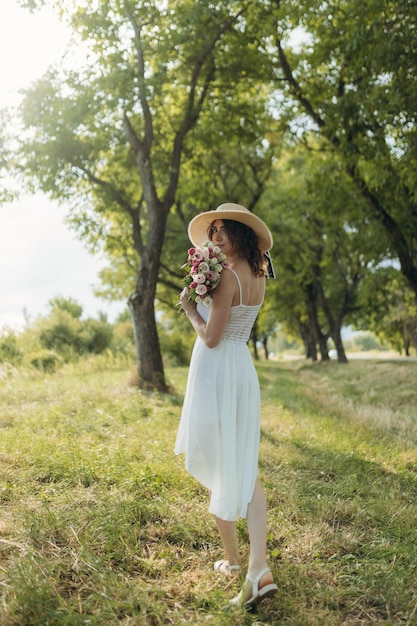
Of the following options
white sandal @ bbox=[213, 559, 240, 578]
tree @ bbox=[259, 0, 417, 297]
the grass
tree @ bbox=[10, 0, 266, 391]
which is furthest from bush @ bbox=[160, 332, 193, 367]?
white sandal @ bbox=[213, 559, 240, 578]

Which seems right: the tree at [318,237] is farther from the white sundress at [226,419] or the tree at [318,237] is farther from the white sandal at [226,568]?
the white sandal at [226,568]

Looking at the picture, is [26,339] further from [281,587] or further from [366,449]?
[281,587]

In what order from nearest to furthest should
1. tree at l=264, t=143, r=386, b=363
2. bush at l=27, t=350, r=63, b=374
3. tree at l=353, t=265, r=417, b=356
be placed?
tree at l=264, t=143, r=386, b=363
bush at l=27, t=350, r=63, b=374
tree at l=353, t=265, r=417, b=356

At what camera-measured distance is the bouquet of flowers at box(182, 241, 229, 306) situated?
3.61m

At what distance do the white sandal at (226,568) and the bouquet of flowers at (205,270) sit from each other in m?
1.89

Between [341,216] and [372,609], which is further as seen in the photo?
[341,216]

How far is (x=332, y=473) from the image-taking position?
6355 millimetres

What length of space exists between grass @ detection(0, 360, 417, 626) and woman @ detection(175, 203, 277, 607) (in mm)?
480

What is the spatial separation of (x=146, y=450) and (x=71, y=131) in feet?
29.5

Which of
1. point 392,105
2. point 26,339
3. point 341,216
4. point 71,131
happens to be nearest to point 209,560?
point 392,105

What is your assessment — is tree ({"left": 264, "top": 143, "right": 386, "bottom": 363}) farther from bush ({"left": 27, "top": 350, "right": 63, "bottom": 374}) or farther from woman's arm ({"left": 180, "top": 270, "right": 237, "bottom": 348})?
woman's arm ({"left": 180, "top": 270, "right": 237, "bottom": 348})

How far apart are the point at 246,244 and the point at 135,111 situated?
12030 millimetres

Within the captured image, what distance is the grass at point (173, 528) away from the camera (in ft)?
10.7

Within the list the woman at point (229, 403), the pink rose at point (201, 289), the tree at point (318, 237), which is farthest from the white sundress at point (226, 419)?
Answer: the tree at point (318, 237)
